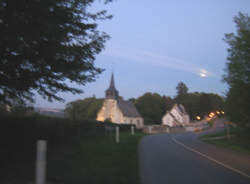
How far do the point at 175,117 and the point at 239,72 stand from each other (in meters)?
73.3

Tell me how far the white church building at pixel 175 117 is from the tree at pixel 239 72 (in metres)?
66.4

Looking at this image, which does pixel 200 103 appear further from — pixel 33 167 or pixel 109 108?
pixel 33 167

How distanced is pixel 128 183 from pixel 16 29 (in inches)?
229

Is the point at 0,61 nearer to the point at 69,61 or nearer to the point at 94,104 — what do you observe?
the point at 69,61

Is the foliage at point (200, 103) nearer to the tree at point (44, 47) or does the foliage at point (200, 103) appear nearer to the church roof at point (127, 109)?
the church roof at point (127, 109)

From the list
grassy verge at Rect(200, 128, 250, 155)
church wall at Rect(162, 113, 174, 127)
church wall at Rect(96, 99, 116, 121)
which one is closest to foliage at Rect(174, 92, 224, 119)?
church wall at Rect(162, 113, 174, 127)

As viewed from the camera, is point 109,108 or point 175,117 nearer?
point 109,108

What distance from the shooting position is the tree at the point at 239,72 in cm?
1898

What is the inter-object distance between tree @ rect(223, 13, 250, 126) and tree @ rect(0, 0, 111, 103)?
1224 centimetres

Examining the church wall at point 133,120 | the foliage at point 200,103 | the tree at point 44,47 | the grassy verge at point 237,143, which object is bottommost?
the grassy verge at point 237,143

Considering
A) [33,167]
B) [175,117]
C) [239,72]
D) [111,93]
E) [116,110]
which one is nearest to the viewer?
[33,167]

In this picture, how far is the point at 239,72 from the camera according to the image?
1945 cm

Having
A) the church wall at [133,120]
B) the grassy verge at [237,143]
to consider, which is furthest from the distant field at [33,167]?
the church wall at [133,120]

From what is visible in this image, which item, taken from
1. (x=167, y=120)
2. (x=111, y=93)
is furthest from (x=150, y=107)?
(x=111, y=93)
